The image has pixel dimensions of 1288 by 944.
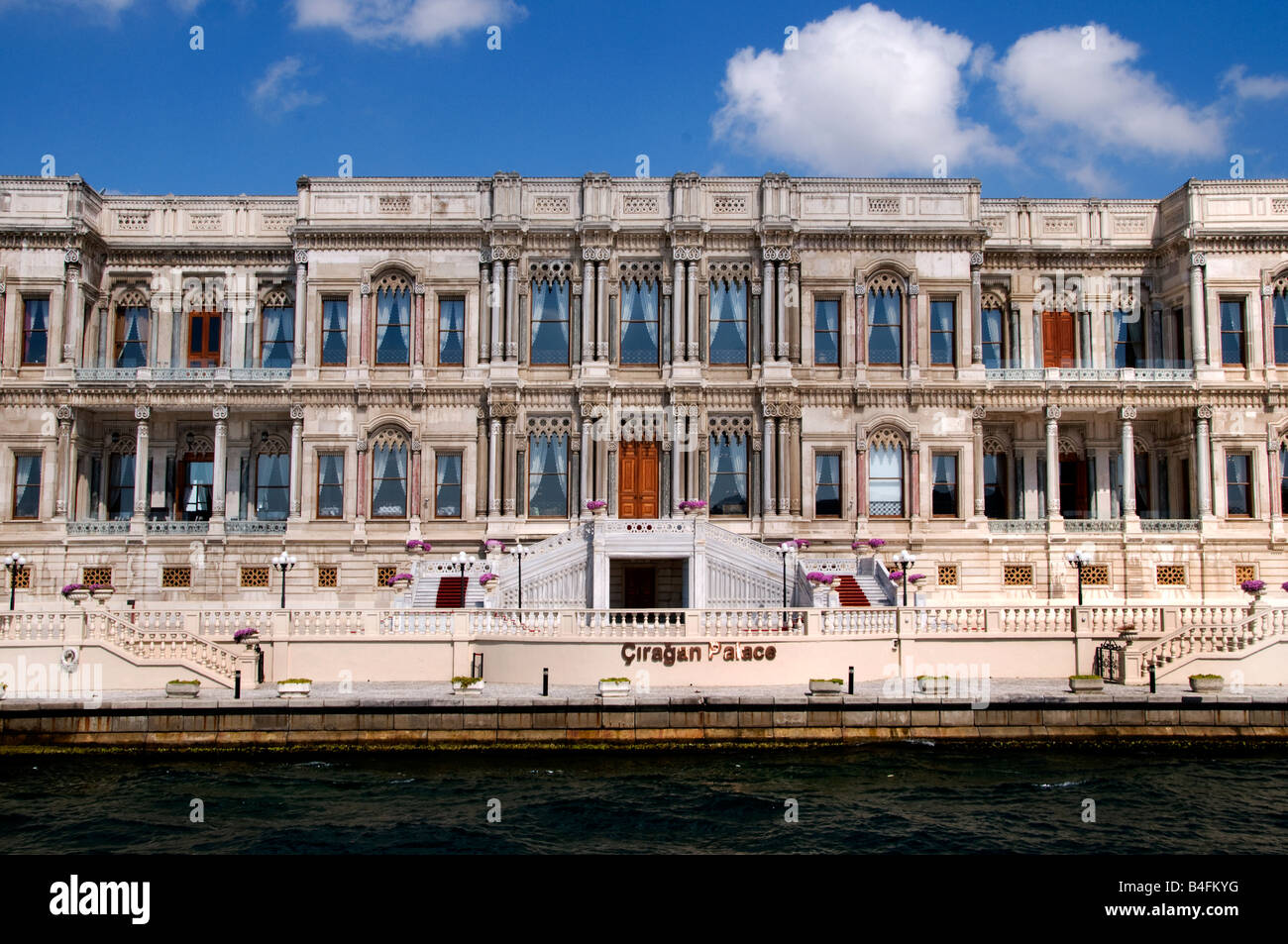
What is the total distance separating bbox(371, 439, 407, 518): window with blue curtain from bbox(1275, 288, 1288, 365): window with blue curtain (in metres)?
30.0

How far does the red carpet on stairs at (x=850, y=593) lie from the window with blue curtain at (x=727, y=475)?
6149 mm

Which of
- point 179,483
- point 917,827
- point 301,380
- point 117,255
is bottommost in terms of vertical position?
point 917,827

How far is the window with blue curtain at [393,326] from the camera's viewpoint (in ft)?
119

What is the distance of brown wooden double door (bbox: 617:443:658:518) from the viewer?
35250 millimetres

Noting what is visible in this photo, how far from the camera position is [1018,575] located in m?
34.8

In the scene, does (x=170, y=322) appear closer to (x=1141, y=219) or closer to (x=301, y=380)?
(x=301, y=380)

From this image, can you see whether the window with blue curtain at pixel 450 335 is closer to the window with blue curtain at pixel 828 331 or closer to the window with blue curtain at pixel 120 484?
the window with blue curtain at pixel 120 484

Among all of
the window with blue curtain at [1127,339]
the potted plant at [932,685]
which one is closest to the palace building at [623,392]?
the window with blue curtain at [1127,339]

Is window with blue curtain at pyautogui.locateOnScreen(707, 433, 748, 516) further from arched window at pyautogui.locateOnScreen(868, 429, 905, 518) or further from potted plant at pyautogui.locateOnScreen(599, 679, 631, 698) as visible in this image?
potted plant at pyautogui.locateOnScreen(599, 679, 631, 698)

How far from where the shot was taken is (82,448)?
36.2 meters

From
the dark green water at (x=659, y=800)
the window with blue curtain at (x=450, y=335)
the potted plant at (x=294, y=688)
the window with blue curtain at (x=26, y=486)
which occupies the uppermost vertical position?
the window with blue curtain at (x=450, y=335)
